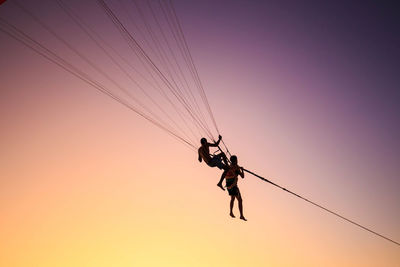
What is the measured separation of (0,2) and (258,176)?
24.2 feet

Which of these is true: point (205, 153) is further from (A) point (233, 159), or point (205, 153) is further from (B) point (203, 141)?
(A) point (233, 159)

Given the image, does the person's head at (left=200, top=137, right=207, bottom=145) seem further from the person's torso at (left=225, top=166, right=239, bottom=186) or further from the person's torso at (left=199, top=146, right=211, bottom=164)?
the person's torso at (left=225, top=166, right=239, bottom=186)

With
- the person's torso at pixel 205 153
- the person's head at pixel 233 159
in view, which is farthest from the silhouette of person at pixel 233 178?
the person's torso at pixel 205 153

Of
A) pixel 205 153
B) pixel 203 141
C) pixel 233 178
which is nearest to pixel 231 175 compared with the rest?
pixel 233 178

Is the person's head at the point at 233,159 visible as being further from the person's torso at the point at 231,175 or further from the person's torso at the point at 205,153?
the person's torso at the point at 205,153

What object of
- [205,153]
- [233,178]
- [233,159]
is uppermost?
[233,159]

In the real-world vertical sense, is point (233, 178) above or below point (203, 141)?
below

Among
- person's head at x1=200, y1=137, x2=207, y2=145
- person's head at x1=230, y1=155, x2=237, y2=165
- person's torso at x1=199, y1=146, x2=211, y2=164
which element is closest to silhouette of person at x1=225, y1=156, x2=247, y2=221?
person's head at x1=230, y1=155, x2=237, y2=165

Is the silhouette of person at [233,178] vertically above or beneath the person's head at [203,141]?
beneath

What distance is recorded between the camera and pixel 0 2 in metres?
6.10

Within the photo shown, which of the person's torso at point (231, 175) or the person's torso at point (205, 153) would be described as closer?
the person's torso at point (231, 175)

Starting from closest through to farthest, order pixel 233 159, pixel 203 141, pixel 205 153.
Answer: pixel 233 159 → pixel 205 153 → pixel 203 141

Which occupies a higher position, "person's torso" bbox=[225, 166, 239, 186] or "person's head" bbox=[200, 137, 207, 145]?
"person's head" bbox=[200, 137, 207, 145]

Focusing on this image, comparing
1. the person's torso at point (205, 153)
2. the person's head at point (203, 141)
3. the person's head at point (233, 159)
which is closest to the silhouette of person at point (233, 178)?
the person's head at point (233, 159)
